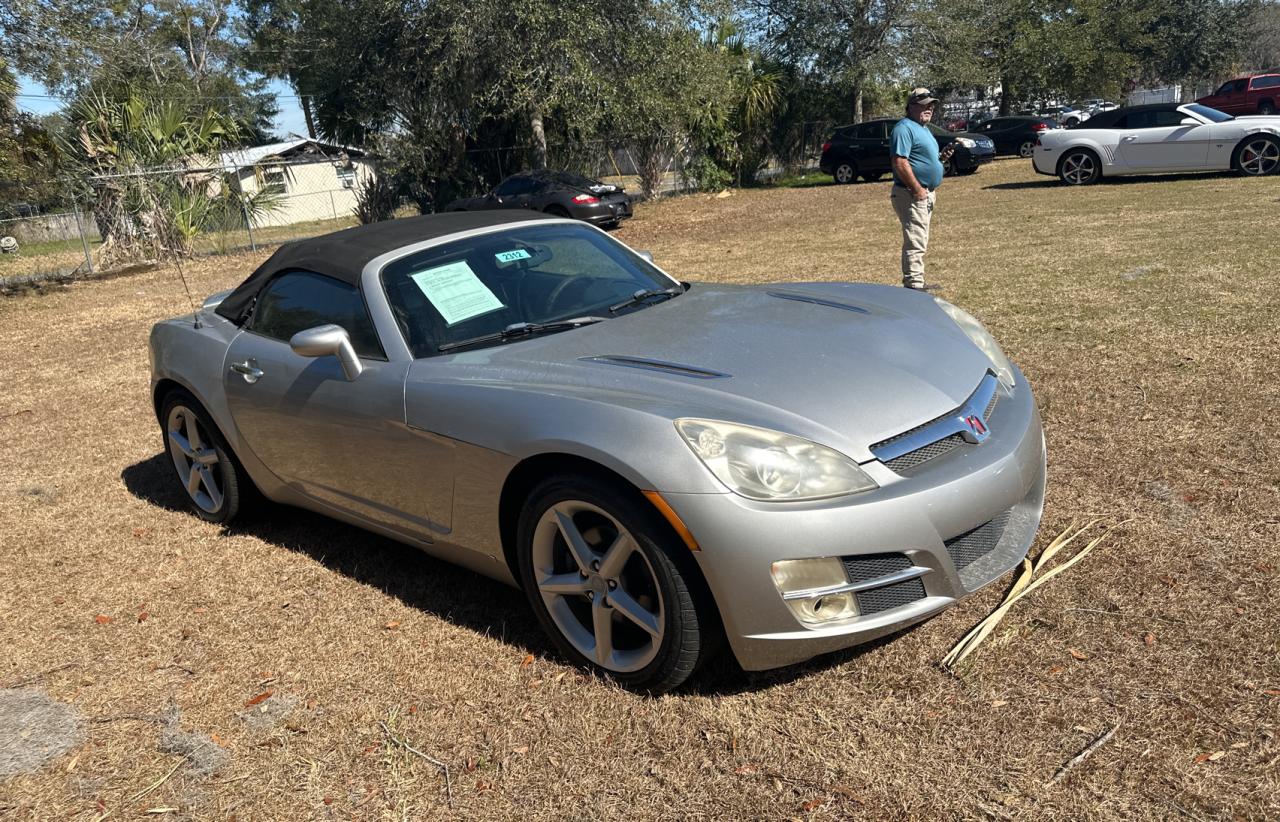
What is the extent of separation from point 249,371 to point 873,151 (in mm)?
22480

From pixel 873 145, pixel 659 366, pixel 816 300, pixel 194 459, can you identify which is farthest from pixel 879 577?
pixel 873 145

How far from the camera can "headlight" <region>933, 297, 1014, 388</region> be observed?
3.66 metres

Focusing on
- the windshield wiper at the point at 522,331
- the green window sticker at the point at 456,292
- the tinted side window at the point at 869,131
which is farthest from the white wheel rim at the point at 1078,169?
the green window sticker at the point at 456,292

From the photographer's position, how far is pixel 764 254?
13672 millimetres

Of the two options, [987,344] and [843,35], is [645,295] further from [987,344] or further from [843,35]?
[843,35]

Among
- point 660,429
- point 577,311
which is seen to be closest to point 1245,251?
point 577,311

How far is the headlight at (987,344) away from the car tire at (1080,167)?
51.2 feet

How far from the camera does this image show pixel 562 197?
1916 centimetres

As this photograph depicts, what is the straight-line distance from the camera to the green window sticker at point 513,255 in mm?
4035

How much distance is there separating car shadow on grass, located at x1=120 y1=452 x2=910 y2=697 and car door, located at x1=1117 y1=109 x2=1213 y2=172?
16.5m

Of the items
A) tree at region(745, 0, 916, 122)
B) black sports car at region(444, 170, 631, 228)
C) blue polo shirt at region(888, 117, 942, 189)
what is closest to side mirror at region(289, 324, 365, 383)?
blue polo shirt at region(888, 117, 942, 189)

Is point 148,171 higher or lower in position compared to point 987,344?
higher

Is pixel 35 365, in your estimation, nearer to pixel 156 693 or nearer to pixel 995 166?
pixel 156 693

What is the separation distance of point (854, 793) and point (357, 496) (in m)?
2.21
